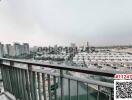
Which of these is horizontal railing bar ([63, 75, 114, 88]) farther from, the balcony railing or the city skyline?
the city skyline

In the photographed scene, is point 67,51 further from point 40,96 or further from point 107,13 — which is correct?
point 40,96

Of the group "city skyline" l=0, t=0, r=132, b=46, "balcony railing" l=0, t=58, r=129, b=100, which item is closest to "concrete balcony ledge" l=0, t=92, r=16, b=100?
"balcony railing" l=0, t=58, r=129, b=100

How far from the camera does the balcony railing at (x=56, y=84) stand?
113 centimetres

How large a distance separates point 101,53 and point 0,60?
5588mm

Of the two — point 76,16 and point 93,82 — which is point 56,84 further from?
point 76,16

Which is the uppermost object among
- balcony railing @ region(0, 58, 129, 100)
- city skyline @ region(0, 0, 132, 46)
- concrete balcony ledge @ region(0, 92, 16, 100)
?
city skyline @ region(0, 0, 132, 46)

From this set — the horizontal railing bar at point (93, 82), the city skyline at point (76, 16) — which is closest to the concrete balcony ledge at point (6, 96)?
the horizontal railing bar at point (93, 82)

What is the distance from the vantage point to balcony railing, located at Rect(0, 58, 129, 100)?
113 centimetres

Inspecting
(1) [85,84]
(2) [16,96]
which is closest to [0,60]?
(2) [16,96]

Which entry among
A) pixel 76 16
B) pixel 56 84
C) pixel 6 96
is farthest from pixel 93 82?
pixel 76 16

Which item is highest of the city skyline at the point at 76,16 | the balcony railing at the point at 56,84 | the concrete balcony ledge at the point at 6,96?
the city skyline at the point at 76,16

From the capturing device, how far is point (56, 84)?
151 cm

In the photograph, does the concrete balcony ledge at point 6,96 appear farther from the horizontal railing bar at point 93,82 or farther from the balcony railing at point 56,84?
the horizontal railing bar at point 93,82

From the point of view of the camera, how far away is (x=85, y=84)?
126cm
